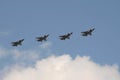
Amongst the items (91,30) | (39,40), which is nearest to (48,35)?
(39,40)

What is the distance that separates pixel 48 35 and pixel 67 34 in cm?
430

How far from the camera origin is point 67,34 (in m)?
119

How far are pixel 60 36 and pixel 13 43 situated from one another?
421 inches

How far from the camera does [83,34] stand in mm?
118812

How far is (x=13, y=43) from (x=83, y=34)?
1581 cm

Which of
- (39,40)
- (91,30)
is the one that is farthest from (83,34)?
(39,40)

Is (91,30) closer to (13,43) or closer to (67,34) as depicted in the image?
(67,34)

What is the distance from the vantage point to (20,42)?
12025 centimetres

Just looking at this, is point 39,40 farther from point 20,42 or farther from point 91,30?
point 91,30

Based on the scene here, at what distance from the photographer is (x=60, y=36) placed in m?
119

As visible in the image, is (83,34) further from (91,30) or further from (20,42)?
(20,42)

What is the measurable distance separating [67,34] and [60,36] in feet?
5.48

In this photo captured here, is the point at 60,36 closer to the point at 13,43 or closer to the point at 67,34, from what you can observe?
the point at 67,34

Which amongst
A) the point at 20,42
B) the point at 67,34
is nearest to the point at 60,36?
the point at 67,34
